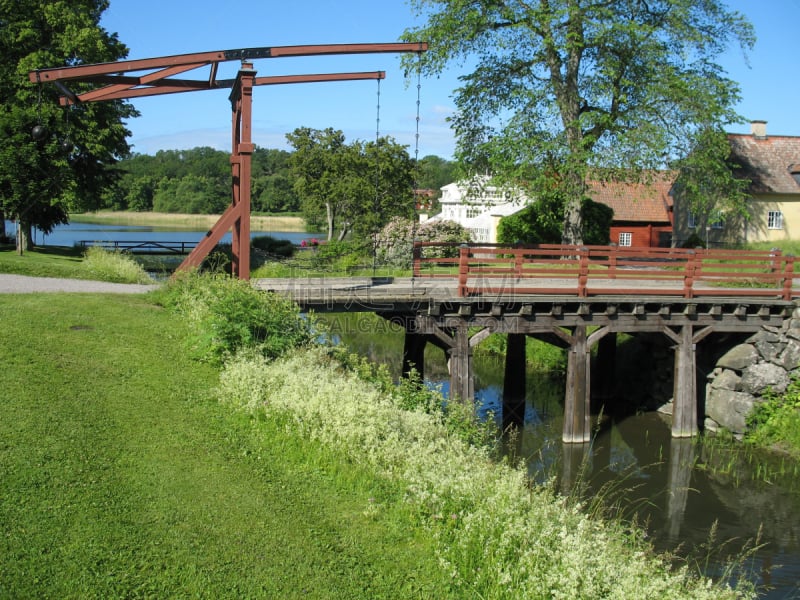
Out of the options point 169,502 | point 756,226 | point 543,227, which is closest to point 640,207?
point 756,226

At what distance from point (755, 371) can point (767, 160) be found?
29433mm

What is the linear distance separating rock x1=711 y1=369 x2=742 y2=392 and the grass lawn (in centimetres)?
1303

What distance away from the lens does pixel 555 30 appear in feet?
83.6

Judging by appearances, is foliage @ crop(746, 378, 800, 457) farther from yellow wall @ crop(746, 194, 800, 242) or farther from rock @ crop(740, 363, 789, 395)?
yellow wall @ crop(746, 194, 800, 242)

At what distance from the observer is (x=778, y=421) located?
56.0 ft

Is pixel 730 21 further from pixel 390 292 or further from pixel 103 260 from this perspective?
pixel 103 260

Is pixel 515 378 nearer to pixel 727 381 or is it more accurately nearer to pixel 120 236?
pixel 727 381

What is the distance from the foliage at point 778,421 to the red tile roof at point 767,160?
26.8 metres

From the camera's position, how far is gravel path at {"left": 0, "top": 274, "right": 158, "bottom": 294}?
16766 millimetres

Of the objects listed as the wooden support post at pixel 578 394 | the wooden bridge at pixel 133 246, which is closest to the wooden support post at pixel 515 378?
the wooden support post at pixel 578 394

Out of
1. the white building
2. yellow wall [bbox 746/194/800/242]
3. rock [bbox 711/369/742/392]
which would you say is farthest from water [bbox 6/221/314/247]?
rock [bbox 711/369/742/392]

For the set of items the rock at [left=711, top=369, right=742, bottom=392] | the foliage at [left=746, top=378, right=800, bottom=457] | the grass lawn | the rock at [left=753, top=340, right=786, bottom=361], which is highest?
the rock at [left=753, top=340, right=786, bottom=361]

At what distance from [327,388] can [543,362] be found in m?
15.9

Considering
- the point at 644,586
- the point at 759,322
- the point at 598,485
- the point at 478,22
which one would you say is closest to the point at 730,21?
the point at 478,22
